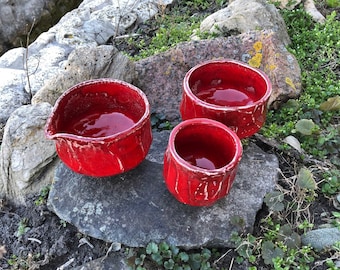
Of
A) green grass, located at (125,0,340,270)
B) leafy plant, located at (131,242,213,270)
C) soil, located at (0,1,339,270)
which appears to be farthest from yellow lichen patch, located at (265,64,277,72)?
leafy plant, located at (131,242,213,270)

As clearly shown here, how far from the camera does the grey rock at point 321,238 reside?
181cm

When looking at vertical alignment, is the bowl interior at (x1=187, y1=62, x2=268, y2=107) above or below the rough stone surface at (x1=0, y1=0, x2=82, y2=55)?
above

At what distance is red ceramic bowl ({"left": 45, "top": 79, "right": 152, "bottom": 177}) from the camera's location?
166cm

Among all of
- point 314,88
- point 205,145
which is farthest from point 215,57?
point 205,145

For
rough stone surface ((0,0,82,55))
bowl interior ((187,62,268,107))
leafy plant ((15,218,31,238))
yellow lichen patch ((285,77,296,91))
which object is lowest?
rough stone surface ((0,0,82,55))

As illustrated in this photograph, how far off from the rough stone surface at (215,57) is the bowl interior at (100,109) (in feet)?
1.67

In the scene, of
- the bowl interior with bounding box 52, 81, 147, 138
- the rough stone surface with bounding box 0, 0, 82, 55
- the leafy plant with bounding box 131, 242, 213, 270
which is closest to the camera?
the leafy plant with bounding box 131, 242, 213, 270

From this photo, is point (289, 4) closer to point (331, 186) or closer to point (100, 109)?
point (331, 186)

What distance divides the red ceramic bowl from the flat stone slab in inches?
7.0

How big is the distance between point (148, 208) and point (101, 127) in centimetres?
40

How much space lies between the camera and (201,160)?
185 centimetres

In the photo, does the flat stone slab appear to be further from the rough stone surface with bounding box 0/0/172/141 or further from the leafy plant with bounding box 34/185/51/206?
the rough stone surface with bounding box 0/0/172/141

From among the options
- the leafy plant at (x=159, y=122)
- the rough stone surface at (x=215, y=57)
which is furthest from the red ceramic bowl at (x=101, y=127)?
the rough stone surface at (x=215, y=57)

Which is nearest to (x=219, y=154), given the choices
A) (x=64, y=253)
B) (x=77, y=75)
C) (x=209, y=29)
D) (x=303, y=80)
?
(x=64, y=253)
